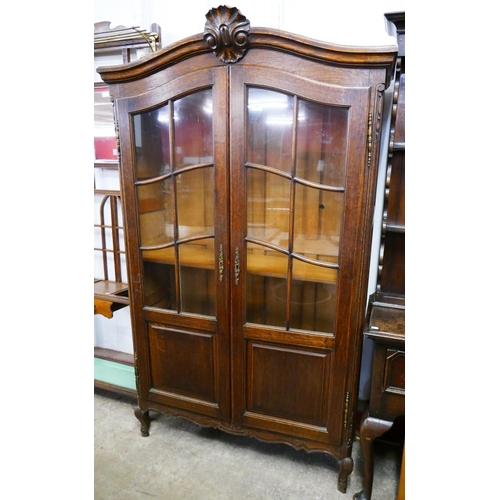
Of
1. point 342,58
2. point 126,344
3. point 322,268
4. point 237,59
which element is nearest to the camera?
point 342,58

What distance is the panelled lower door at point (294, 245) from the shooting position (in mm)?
1197

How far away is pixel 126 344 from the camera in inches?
82.8

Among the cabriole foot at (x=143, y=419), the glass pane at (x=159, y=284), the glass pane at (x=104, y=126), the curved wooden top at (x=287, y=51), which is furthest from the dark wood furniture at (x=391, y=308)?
the glass pane at (x=104, y=126)

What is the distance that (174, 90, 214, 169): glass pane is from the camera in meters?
1.33

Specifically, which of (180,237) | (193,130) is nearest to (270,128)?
(193,130)

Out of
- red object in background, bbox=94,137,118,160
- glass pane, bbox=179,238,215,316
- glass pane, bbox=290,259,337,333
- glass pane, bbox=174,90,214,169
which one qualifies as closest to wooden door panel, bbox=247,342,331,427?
glass pane, bbox=290,259,337,333

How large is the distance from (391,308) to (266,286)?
1.73 feet

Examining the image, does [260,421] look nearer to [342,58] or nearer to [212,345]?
[212,345]

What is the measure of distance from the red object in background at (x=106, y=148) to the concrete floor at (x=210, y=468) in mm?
1443

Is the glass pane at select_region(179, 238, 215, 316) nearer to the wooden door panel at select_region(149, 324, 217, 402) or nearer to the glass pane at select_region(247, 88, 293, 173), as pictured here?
the wooden door panel at select_region(149, 324, 217, 402)

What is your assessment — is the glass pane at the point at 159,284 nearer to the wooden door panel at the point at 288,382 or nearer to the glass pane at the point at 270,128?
the wooden door panel at the point at 288,382
